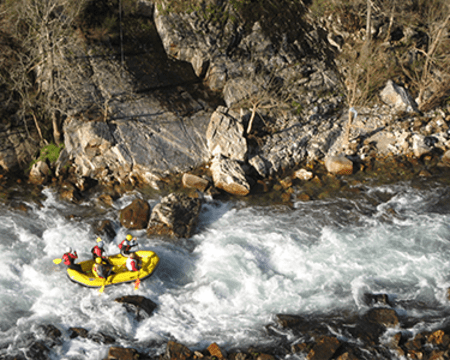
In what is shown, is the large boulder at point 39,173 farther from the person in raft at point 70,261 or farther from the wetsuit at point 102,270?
the wetsuit at point 102,270

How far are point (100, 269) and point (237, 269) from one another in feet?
14.0

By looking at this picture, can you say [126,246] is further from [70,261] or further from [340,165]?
[340,165]

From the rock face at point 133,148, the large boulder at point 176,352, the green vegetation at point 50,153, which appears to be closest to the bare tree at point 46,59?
the green vegetation at point 50,153

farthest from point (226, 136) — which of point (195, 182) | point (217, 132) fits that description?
point (195, 182)

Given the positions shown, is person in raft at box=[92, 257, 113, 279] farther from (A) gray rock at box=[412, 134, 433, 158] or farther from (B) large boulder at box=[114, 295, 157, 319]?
(A) gray rock at box=[412, 134, 433, 158]

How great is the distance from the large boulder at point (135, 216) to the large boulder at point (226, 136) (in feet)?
13.8

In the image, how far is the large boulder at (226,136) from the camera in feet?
53.4

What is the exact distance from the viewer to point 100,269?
11.1 m

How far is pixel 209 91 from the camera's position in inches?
732

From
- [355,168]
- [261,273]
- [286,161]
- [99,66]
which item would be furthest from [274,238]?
[99,66]

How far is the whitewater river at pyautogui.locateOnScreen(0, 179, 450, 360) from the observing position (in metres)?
10.4

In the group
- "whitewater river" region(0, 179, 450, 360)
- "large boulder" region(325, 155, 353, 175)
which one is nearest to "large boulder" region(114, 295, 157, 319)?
"whitewater river" region(0, 179, 450, 360)

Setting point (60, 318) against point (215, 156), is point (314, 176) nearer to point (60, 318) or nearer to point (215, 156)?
point (215, 156)

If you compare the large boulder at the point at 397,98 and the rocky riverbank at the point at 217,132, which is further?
the large boulder at the point at 397,98
